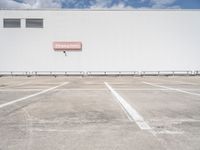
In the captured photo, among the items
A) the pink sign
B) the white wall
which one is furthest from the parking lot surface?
the pink sign

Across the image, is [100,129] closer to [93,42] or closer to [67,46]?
[93,42]

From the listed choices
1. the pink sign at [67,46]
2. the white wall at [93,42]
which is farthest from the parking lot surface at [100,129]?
the pink sign at [67,46]

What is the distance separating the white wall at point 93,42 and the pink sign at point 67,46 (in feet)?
2.09

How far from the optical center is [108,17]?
116ft

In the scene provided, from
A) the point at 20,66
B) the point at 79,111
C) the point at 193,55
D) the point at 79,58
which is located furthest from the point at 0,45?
the point at 79,111

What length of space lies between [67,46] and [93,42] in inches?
156

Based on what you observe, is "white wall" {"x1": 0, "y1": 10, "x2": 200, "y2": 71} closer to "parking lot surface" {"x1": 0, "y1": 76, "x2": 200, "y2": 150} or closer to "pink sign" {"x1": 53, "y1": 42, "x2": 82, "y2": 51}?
"pink sign" {"x1": 53, "y1": 42, "x2": 82, "y2": 51}

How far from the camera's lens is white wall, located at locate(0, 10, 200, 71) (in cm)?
3509

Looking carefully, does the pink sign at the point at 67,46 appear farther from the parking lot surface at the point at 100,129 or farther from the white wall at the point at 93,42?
the parking lot surface at the point at 100,129

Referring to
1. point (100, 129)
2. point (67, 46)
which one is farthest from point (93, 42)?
point (100, 129)

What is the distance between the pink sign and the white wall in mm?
637

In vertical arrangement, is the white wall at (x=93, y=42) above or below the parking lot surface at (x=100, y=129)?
above

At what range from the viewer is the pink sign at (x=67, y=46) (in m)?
35.0

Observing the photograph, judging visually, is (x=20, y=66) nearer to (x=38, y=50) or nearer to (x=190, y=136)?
(x=38, y=50)
